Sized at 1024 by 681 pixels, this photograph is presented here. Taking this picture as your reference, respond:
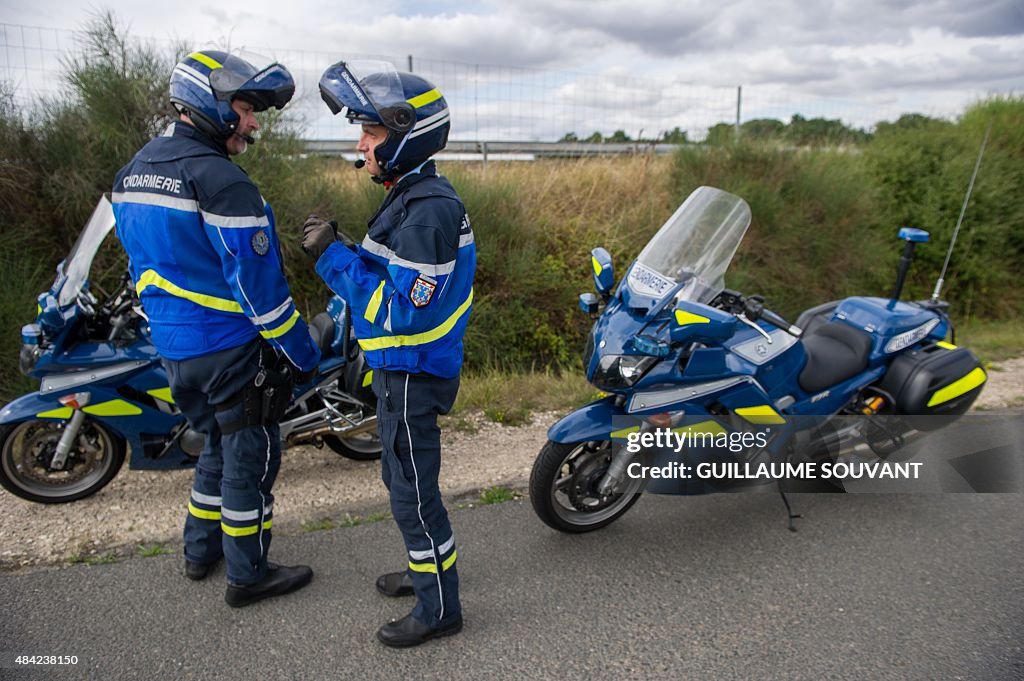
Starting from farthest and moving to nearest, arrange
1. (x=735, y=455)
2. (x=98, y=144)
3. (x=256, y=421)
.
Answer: (x=98, y=144) < (x=735, y=455) < (x=256, y=421)

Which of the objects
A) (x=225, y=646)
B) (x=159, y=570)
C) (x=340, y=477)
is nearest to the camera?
(x=225, y=646)

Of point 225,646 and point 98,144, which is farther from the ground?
point 98,144

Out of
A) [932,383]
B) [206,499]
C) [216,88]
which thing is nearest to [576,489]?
[206,499]

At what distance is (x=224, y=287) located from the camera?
267cm

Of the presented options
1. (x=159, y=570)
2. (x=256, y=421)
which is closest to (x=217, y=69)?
(x=256, y=421)

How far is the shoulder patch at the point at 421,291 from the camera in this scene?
2.33 meters

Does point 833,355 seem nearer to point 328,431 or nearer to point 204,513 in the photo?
point 328,431

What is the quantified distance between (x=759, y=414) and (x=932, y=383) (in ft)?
3.67

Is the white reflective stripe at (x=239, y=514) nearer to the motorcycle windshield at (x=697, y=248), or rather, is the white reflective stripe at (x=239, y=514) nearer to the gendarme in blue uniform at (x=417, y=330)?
the gendarme in blue uniform at (x=417, y=330)

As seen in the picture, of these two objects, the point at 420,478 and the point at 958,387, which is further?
the point at 958,387

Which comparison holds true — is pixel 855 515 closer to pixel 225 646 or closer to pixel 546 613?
pixel 546 613

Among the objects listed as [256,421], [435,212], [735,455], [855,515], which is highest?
[435,212]

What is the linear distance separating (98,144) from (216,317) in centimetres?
367

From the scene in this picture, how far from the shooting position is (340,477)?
4.10 meters
